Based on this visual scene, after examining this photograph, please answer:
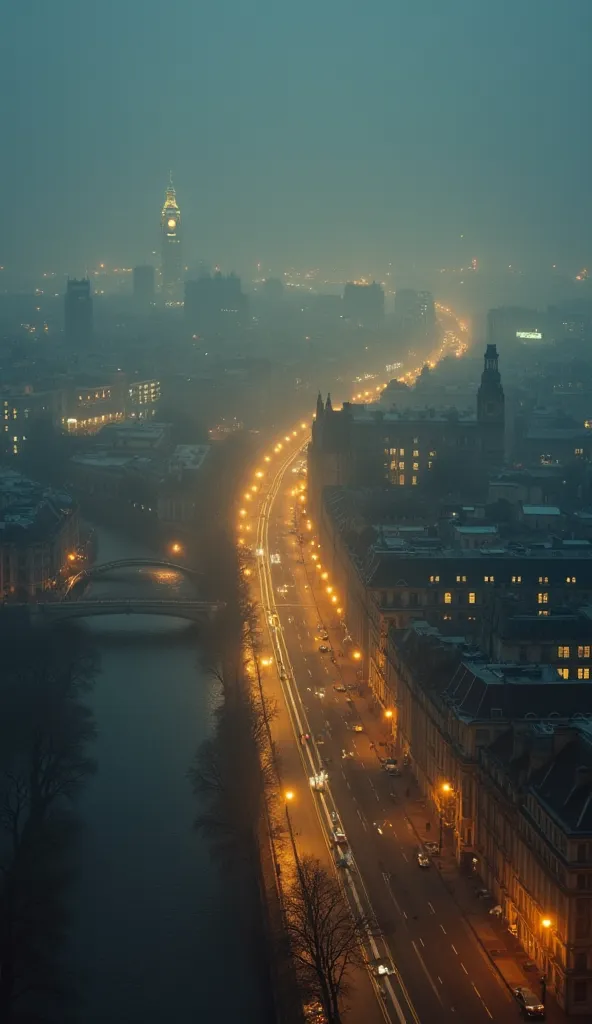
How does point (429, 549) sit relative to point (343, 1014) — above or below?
above

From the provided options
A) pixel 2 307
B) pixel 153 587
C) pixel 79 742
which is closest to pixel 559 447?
pixel 153 587

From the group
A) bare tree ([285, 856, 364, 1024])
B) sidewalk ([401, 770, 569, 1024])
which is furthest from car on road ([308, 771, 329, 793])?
bare tree ([285, 856, 364, 1024])

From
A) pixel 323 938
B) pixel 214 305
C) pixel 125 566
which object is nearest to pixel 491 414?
pixel 125 566

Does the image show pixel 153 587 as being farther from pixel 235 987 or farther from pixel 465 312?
pixel 465 312

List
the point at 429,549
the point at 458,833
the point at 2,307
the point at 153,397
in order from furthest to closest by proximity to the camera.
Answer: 1. the point at 2,307
2. the point at 153,397
3. the point at 429,549
4. the point at 458,833

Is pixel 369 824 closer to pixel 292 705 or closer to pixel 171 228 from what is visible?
pixel 292 705

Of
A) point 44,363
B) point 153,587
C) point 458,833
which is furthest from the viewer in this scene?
point 44,363

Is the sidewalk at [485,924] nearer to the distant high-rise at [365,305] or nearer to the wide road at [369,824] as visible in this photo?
the wide road at [369,824]

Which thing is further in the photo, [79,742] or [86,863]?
[79,742]
